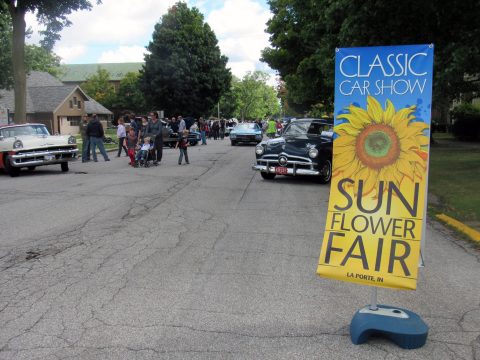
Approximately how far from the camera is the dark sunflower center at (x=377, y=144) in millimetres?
3773

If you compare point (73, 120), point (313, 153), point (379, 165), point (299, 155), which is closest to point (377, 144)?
point (379, 165)

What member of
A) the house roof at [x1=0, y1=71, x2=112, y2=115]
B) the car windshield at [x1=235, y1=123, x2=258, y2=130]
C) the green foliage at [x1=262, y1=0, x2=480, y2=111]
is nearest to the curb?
the green foliage at [x1=262, y1=0, x2=480, y2=111]

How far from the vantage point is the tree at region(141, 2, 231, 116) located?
159ft

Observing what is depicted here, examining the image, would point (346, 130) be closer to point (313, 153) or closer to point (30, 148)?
point (313, 153)

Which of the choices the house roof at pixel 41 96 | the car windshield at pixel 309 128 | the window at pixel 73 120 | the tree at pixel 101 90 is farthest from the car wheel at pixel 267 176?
the tree at pixel 101 90

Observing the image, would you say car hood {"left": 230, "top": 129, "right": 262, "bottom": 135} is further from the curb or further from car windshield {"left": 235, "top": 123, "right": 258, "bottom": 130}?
the curb

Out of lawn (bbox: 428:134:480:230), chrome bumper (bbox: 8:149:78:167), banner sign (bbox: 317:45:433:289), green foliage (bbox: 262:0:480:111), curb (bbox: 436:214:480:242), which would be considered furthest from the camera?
chrome bumper (bbox: 8:149:78:167)

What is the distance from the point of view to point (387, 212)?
3773 mm

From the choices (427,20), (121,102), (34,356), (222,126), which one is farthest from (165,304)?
(121,102)

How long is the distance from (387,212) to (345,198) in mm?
333

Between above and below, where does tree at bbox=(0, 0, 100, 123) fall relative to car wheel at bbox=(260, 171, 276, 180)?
above

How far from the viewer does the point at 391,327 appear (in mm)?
3652

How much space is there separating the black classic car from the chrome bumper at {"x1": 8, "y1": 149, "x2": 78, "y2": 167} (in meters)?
6.55

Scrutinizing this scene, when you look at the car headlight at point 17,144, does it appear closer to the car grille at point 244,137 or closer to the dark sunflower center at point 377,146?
the dark sunflower center at point 377,146
